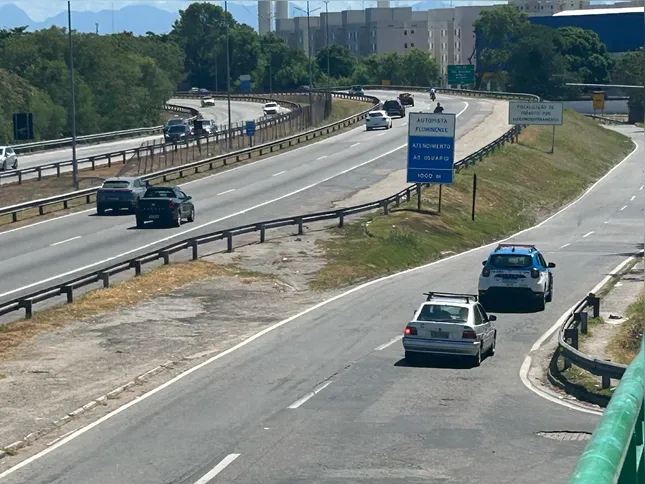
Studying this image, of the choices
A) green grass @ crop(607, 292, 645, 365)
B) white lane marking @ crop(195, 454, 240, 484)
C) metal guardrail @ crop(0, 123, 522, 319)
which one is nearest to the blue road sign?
metal guardrail @ crop(0, 123, 522, 319)

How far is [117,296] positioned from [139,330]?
A: 4.40 meters

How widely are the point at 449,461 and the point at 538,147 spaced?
7873 centimetres

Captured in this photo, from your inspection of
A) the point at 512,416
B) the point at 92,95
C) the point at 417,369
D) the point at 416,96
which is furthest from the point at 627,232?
the point at 416,96

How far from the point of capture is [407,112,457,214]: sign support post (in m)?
52.9

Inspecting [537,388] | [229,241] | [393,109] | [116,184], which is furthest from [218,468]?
[393,109]

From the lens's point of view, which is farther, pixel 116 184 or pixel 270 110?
pixel 270 110

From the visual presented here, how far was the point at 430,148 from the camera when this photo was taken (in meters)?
53.2

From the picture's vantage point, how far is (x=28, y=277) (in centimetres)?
3672

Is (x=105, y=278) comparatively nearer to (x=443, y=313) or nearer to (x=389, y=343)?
(x=389, y=343)

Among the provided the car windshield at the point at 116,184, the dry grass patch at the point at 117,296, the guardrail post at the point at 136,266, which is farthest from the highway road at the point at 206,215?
the dry grass patch at the point at 117,296

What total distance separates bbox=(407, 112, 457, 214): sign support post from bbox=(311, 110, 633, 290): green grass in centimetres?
208

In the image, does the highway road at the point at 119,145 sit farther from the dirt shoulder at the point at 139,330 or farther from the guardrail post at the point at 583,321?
the guardrail post at the point at 583,321

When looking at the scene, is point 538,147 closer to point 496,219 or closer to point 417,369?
point 496,219

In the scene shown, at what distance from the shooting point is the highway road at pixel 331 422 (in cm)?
1551
